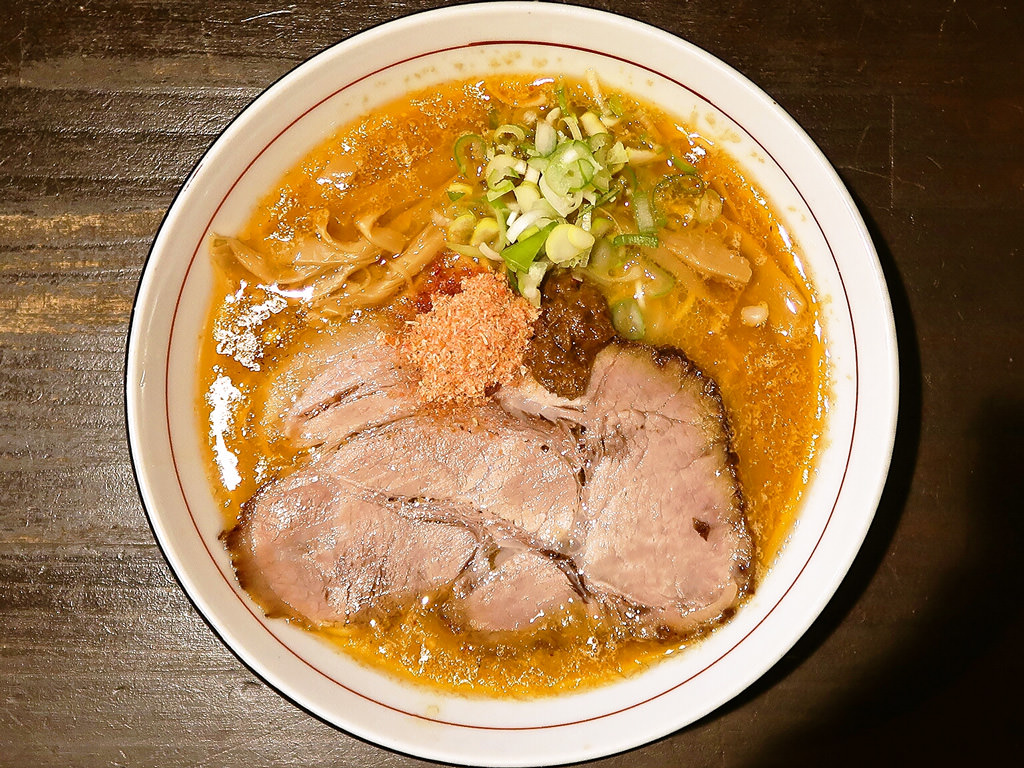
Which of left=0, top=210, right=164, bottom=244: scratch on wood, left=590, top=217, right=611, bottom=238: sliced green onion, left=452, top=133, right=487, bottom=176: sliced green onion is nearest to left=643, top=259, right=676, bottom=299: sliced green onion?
left=590, top=217, right=611, bottom=238: sliced green onion

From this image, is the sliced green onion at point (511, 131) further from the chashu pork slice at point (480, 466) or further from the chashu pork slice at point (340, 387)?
the chashu pork slice at point (480, 466)

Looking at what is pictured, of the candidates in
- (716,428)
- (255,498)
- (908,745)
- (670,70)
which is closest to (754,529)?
(716,428)

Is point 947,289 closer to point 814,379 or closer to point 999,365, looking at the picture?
point 999,365

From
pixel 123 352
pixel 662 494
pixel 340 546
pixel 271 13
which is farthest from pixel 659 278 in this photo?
pixel 123 352

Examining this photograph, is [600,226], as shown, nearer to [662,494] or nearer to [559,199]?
[559,199]

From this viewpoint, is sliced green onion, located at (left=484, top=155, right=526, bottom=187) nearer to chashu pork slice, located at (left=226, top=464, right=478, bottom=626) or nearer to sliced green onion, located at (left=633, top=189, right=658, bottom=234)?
sliced green onion, located at (left=633, top=189, right=658, bottom=234)

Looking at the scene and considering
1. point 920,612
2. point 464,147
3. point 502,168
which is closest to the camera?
point 502,168
